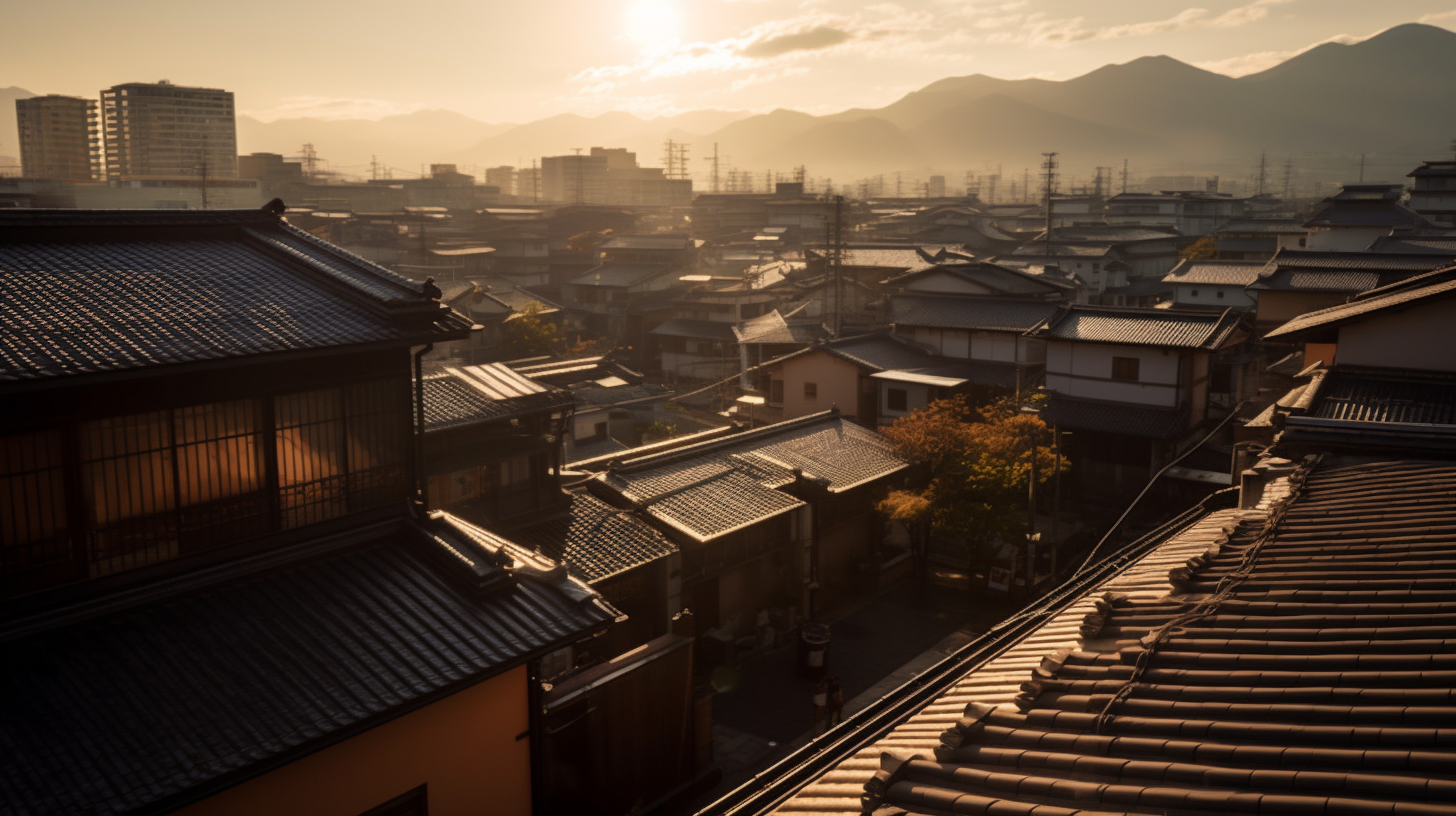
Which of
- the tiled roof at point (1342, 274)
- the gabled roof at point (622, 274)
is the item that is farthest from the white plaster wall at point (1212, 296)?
the gabled roof at point (622, 274)

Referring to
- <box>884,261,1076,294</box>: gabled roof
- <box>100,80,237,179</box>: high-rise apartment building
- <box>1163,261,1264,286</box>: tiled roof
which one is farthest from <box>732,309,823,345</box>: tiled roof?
<box>100,80,237,179</box>: high-rise apartment building

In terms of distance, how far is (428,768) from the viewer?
10672 mm

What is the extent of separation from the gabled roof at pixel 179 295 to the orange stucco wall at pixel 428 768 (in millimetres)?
4555

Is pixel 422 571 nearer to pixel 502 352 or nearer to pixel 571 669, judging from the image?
pixel 571 669

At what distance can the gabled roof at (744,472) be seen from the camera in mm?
21969

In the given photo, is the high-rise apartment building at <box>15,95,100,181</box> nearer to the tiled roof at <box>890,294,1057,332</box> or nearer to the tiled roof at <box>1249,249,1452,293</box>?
the tiled roof at <box>890,294,1057,332</box>

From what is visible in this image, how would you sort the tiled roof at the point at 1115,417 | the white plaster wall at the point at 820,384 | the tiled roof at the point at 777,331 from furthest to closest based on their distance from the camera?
the tiled roof at the point at 777,331, the white plaster wall at the point at 820,384, the tiled roof at the point at 1115,417

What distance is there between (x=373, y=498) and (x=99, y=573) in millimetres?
3249

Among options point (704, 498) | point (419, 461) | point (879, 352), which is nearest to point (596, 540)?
point (704, 498)

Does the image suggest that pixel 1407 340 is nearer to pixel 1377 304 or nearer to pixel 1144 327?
pixel 1377 304

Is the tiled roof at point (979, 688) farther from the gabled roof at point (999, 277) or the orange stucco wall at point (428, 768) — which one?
the gabled roof at point (999, 277)

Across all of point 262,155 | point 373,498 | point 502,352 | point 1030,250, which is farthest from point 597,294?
point 262,155

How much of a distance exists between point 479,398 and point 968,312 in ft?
87.9

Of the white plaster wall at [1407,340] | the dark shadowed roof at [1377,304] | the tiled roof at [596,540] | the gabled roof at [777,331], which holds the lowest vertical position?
the tiled roof at [596,540]
